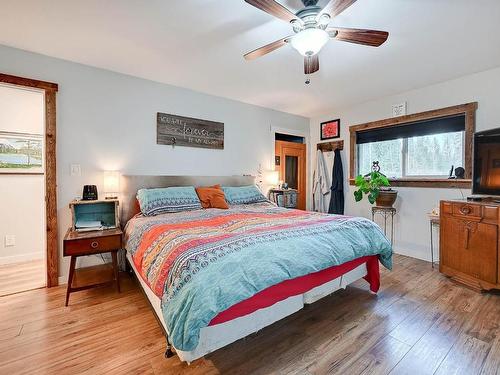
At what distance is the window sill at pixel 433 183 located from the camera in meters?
3.02

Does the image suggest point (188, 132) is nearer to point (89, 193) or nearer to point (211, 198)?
point (211, 198)

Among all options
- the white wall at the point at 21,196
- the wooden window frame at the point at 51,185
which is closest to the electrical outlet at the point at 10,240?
the white wall at the point at 21,196

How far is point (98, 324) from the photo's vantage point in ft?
6.18

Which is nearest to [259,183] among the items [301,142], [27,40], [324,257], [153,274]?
[301,142]

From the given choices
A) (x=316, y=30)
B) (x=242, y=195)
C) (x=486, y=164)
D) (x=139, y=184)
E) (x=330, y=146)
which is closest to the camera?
(x=316, y=30)

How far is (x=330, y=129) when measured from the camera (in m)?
4.59

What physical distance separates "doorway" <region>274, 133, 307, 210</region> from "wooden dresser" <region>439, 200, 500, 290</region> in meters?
2.38

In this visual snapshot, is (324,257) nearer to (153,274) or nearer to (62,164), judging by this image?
(153,274)

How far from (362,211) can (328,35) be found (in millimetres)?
3171

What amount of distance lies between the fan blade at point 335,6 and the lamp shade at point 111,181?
2526mm

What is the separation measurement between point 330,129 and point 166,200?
331 cm

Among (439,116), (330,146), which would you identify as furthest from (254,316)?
(330,146)

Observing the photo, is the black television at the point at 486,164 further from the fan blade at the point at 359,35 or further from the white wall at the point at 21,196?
the white wall at the point at 21,196

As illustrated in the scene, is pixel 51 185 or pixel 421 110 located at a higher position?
pixel 421 110
